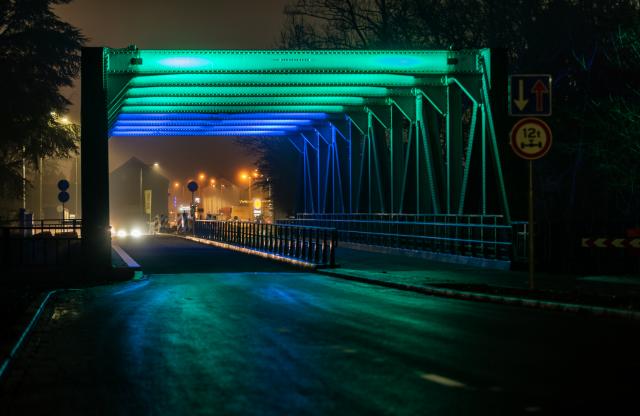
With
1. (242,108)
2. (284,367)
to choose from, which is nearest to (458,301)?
(284,367)

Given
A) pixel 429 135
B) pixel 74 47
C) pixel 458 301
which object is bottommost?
pixel 458 301

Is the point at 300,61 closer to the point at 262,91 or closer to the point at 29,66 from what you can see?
the point at 262,91

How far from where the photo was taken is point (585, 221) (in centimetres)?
2031

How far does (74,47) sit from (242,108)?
11.7 m

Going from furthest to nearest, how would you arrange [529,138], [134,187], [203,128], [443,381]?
[134,187]
[203,128]
[529,138]
[443,381]

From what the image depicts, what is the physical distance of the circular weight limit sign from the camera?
15742mm

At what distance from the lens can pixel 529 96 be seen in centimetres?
1602

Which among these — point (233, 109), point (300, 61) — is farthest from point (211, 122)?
point (300, 61)

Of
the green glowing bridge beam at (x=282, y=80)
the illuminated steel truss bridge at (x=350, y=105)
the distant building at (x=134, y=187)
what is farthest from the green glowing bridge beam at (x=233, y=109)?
the distant building at (x=134, y=187)

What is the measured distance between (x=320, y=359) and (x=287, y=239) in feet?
64.1

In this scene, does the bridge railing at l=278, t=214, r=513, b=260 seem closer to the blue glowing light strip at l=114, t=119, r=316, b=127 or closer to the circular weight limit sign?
the blue glowing light strip at l=114, t=119, r=316, b=127

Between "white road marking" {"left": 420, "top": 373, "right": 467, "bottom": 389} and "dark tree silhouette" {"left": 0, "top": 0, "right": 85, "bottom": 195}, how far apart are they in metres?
37.8

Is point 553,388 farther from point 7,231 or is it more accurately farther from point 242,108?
point 242,108

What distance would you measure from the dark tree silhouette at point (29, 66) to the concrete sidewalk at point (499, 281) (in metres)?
23.6
